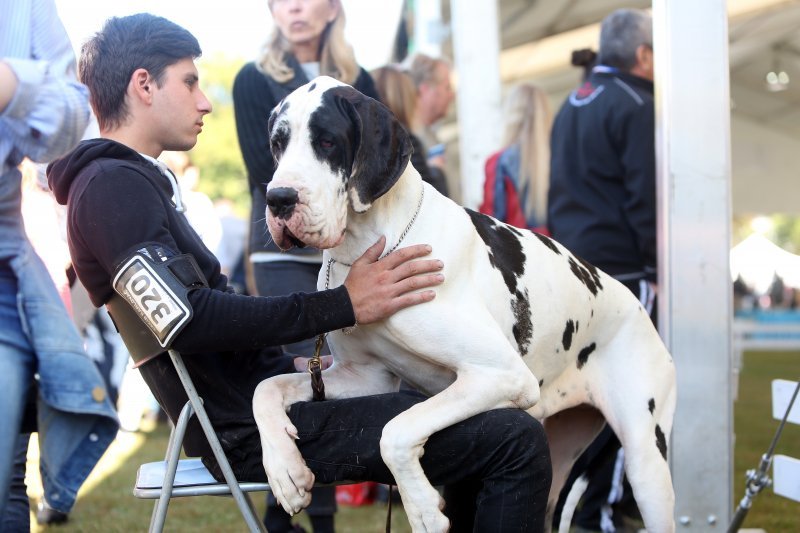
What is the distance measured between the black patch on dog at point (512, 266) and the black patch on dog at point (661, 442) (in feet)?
2.15

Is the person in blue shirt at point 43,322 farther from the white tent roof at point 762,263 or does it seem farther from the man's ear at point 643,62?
the white tent roof at point 762,263

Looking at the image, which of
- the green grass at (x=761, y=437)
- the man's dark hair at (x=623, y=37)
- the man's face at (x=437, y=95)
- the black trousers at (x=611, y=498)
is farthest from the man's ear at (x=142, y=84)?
the man's face at (x=437, y=95)

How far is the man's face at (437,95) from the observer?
6.55 metres

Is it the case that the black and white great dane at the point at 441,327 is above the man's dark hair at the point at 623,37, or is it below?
below

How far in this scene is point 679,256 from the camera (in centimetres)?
399

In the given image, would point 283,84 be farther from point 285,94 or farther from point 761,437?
point 761,437

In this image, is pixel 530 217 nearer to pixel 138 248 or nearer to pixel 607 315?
pixel 607 315

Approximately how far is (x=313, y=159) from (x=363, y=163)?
129 millimetres

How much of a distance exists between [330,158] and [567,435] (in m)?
1.57

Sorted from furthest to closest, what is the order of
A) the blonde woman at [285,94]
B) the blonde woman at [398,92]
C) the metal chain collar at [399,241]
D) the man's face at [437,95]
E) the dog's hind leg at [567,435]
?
the man's face at [437,95] < the blonde woman at [398,92] < the blonde woman at [285,94] < the dog's hind leg at [567,435] < the metal chain collar at [399,241]

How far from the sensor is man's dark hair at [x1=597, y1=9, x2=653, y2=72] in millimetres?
4676

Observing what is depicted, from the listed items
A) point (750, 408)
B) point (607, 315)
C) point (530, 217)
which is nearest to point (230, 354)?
point (607, 315)

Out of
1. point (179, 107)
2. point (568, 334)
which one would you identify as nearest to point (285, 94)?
point (179, 107)

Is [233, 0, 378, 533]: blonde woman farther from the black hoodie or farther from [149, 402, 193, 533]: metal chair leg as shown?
[149, 402, 193, 533]: metal chair leg
